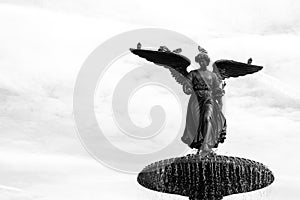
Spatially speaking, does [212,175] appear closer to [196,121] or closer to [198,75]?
[196,121]

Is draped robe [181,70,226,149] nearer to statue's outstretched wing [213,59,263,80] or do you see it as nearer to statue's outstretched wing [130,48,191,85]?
statue's outstretched wing [130,48,191,85]

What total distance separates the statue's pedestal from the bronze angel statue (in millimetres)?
1088

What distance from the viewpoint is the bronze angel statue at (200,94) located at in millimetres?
20734

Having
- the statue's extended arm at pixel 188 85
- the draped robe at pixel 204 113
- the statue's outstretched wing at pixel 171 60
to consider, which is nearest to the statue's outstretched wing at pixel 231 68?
the draped robe at pixel 204 113

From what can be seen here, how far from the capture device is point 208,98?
2097cm

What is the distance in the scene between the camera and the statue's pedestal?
1919 centimetres

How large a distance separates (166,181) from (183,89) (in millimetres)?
3261

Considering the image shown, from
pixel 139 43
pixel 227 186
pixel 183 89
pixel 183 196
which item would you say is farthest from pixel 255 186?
pixel 139 43

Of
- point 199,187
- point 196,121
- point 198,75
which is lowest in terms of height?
point 199,187

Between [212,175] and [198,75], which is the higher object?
[198,75]

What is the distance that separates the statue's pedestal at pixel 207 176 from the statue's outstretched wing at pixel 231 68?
12.5 ft

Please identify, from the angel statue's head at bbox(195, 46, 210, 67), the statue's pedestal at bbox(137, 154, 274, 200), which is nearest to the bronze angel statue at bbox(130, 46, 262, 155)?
the angel statue's head at bbox(195, 46, 210, 67)

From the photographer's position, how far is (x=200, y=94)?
69.2 feet

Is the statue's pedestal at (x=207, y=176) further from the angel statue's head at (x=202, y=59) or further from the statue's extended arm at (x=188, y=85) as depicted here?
the angel statue's head at (x=202, y=59)
